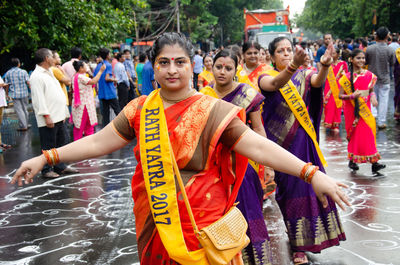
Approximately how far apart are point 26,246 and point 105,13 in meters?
12.8

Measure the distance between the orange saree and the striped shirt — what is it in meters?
10.4

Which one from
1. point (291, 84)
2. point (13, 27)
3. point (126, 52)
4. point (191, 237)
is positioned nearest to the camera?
point (191, 237)

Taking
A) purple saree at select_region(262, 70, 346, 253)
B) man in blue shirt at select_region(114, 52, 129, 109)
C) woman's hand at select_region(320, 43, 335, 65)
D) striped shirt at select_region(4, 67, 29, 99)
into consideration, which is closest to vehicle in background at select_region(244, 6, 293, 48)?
man in blue shirt at select_region(114, 52, 129, 109)

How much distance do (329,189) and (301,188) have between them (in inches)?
A: 78.6

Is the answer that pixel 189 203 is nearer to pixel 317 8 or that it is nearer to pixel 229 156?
pixel 229 156

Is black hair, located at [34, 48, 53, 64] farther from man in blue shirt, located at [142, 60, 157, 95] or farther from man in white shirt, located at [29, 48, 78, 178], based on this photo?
man in blue shirt, located at [142, 60, 157, 95]

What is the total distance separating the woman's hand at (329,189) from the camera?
6.79 feet

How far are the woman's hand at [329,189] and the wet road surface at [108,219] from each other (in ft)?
6.63

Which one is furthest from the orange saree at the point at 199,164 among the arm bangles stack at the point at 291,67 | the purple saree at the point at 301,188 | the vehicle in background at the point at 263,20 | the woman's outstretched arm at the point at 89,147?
the vehicle in background at the point at 263,20

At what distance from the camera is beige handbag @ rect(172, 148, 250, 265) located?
87.2 inches

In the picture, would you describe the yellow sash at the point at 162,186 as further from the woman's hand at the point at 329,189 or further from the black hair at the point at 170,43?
the woman's hand at the point at 329,189

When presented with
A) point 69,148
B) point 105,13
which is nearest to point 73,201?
point 69,148

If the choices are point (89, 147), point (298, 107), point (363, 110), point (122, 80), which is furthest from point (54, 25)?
point (89, 147)

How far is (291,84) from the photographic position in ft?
14.0
